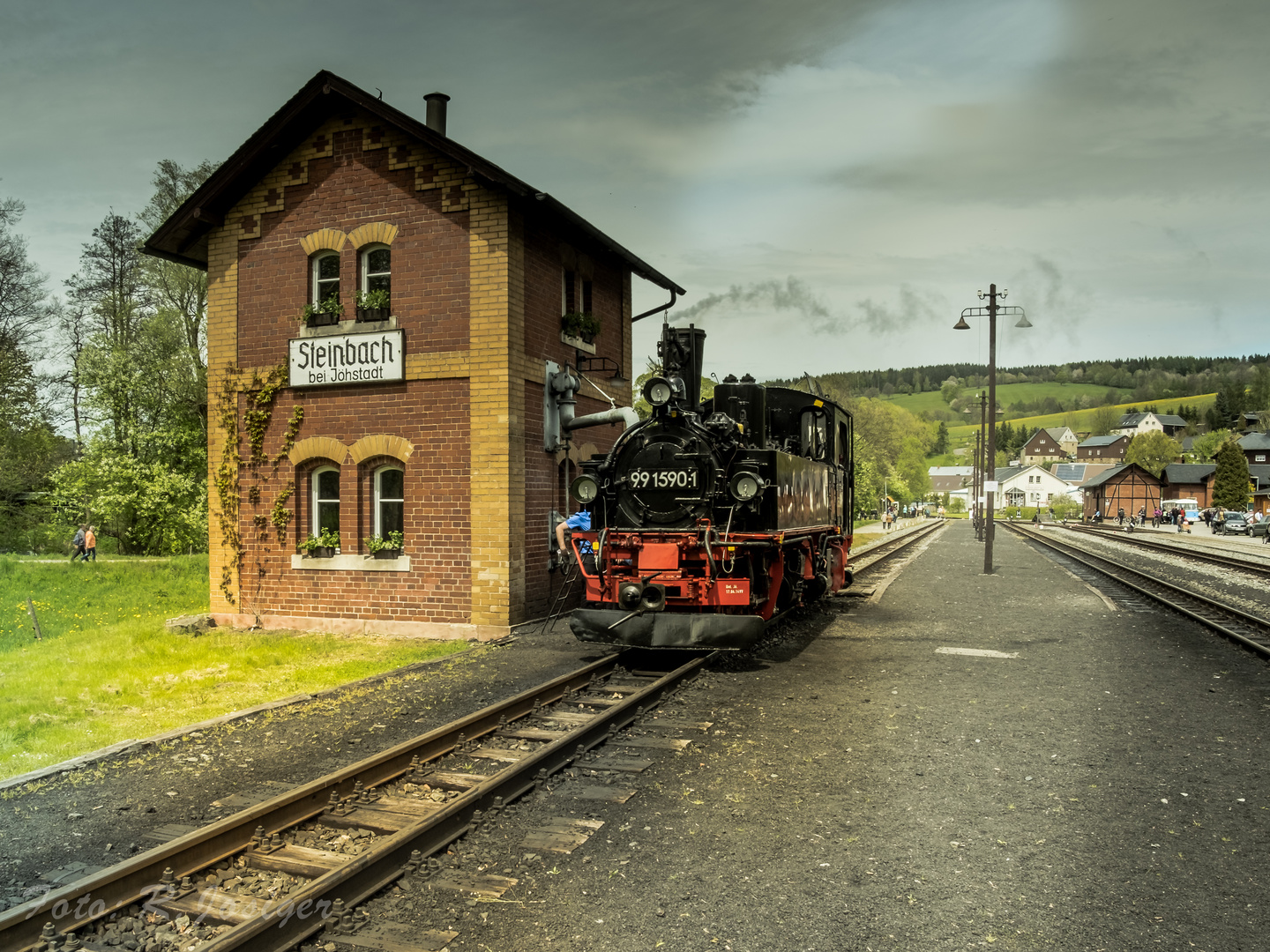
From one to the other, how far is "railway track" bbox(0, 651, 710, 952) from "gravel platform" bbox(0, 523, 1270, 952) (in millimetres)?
163

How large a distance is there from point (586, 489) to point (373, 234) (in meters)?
5.02

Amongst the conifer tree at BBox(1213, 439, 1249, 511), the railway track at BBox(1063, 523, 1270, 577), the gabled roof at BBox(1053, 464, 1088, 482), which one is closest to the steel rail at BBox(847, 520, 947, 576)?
the railway track at BBox(1063, 523, 1270, 577)

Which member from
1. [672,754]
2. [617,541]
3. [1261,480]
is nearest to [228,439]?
[617,541]

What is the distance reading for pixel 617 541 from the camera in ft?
30.6

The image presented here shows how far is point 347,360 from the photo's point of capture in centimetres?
1191

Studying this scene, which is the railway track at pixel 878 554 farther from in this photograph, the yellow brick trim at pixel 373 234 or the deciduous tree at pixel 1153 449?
the deciduous tree at pixel 1153 449

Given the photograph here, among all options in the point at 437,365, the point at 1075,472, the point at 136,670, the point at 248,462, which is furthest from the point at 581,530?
the point at 1075,472

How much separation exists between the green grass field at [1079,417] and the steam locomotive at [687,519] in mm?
155244

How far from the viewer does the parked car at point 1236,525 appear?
4962 cm

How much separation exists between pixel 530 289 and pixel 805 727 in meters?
7.35

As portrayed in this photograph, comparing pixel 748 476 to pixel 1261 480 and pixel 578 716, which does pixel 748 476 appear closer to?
pixel 578 716

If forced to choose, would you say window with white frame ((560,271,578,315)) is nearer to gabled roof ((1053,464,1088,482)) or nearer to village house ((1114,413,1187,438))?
gabled roof ((1053,464,1088,482))

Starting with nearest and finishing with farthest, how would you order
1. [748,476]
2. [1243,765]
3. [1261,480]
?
[1243,765]
[748,476]
[1261,480]

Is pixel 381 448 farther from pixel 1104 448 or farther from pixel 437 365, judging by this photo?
pixel 1104 448
